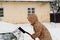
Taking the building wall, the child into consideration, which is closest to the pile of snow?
the child

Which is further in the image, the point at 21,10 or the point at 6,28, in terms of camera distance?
the point at 21,10

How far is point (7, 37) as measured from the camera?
288 inches

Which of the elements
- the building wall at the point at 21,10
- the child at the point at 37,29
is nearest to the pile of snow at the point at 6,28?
the child at the point at 37,29

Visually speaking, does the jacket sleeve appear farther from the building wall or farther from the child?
the building wall

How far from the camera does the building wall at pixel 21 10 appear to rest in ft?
73.1

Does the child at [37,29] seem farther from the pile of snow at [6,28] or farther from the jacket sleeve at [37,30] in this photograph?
the pile of snow at [6,28]

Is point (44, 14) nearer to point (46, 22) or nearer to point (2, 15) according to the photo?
point (46, 22)

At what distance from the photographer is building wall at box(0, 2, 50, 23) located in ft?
73.1

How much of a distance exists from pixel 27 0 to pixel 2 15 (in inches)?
93.1

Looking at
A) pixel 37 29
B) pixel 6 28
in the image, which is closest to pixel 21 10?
pixel 6 28

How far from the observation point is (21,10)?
2255 centimetres

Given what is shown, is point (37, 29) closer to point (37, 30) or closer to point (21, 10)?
point (37, 30)

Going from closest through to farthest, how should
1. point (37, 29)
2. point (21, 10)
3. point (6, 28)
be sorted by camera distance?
point (37, 29), point (6, 28), point (21, 10)

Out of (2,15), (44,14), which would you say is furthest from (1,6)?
(44,14)
